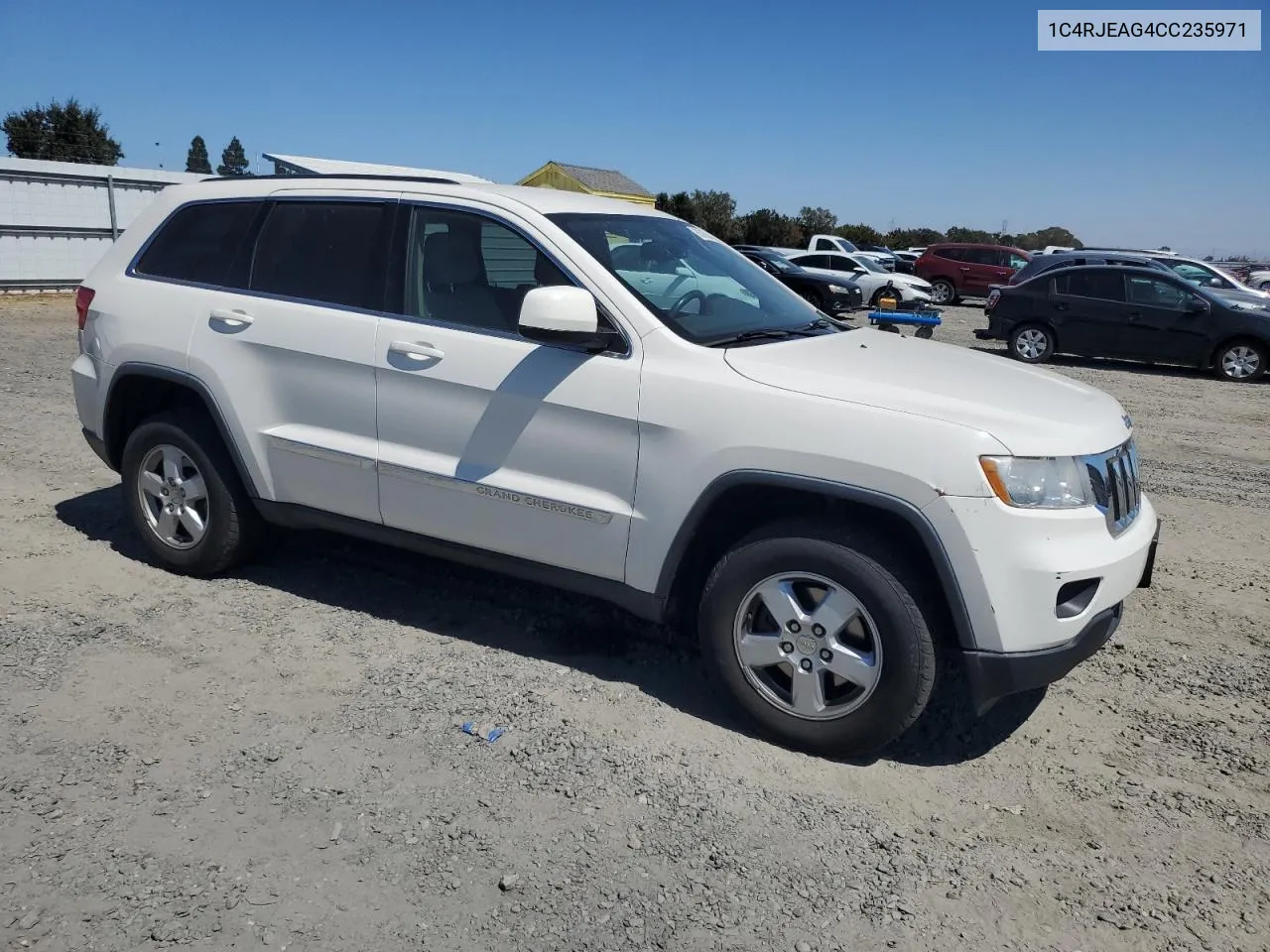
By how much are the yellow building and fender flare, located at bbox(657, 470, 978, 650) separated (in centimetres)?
3414

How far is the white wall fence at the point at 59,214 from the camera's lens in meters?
16.9

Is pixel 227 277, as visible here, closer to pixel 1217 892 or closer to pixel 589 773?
pixel 589 773

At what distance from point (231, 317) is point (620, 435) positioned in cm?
199

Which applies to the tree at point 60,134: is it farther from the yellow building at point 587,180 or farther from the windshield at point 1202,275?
the windshield at point 1202,275

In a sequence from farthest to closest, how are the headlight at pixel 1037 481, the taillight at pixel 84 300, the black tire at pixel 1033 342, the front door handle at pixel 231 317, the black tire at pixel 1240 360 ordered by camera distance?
the black tire at pixel 1033 342, the black tire at pixel 1240 360, the taillight at pixel 84 300, the front door handle at pixel 231 317, the headlight at pixel 1037 481

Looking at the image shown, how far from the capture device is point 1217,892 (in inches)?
116

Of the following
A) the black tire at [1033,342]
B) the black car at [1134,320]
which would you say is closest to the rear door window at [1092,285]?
the black car at [1134,320]

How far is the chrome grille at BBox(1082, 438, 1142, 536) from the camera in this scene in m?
3.40

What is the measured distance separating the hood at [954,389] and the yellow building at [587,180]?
33640 mm

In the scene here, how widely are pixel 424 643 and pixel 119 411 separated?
1.98 m

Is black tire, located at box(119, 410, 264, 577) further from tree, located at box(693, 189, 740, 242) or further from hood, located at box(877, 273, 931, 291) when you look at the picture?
tree, located at box(693, 189, 740, 242)

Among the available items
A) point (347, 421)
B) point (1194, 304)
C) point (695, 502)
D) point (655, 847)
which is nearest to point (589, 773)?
point (655, 847)

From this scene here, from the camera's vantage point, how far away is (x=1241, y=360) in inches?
553

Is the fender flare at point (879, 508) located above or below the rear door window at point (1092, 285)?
below
